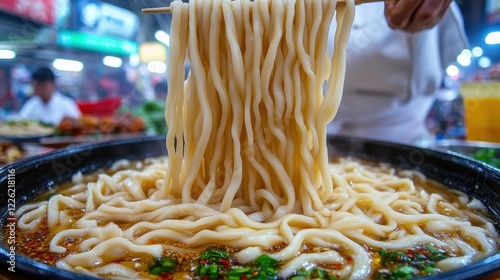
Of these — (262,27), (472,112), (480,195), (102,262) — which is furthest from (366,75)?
(102,262)

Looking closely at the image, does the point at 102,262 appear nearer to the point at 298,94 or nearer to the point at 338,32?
the point at 298,94

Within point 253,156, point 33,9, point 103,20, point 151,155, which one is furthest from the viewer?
point 103,20

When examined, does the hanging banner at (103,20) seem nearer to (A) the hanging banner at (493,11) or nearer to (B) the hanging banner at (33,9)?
(B) the hanging banner at (33,9)

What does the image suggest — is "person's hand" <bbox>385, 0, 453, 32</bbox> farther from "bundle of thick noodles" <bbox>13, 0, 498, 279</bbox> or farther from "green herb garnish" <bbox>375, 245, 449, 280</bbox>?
"green herb garnish" <bbox>375, 245, 449, 280</bbox>

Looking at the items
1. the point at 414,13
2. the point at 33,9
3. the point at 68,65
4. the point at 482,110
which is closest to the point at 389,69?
the point at 482,110

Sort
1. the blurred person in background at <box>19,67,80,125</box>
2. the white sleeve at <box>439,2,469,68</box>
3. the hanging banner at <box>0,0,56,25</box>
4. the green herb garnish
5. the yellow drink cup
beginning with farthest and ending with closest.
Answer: the blurred person in background at <box>19,67,80,125</box> → the hanging banner at <box>0,0,56,25</box> → the yellow drink cup → the white sleeve at <box>439,2,469,68</box> → the green herb garnish

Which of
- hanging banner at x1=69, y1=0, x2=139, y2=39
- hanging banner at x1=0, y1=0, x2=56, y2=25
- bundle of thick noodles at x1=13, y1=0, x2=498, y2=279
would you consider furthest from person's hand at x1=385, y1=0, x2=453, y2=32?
hanging banner at x1=69, y1=0, x2=139, y2=39

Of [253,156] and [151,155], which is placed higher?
[253,156]

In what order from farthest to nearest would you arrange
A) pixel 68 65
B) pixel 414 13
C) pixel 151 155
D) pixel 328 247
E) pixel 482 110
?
pixel 68 65 → pixel 482 110 → pixel 151 155 → pixel 414 13 → pixel 328 247

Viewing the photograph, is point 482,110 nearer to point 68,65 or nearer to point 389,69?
point 389,69
